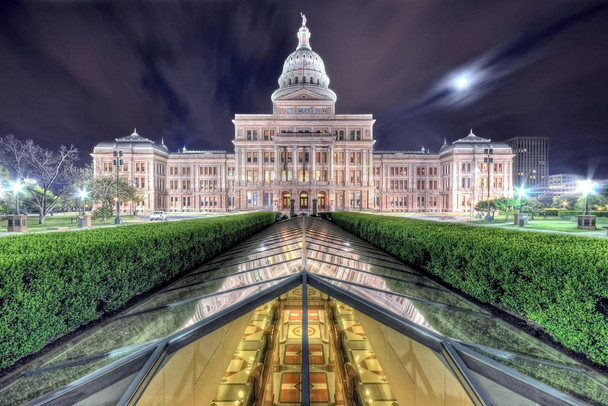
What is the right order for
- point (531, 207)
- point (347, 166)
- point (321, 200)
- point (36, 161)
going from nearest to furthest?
point (36, 161) → point (531, 207) → point (321, 200) → point (347, 166)

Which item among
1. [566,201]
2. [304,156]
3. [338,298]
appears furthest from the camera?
[566,201]

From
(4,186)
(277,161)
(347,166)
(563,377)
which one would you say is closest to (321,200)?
(347,166)

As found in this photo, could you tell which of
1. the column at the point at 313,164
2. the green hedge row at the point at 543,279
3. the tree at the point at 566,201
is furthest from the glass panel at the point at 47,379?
the tree at the point at 566,201

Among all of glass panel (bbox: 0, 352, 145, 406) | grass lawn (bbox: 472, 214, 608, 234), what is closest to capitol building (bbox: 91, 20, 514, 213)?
grass lawn (bbox: 472, 214, 608, 234)

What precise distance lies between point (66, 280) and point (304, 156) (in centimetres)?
5381

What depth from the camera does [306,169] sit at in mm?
57188

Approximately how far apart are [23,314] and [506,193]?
83047mm

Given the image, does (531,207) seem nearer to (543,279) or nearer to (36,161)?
(543,279)

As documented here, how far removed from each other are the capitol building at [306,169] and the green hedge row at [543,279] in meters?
48.8

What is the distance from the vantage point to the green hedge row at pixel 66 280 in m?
3.87

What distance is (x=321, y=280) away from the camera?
4738 millimetres

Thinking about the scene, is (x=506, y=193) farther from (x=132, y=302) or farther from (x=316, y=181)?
(x=132, y=302)

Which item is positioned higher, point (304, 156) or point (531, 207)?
point (304, 156)

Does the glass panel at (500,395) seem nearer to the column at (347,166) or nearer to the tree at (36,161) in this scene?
the tree at (36,161)
